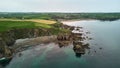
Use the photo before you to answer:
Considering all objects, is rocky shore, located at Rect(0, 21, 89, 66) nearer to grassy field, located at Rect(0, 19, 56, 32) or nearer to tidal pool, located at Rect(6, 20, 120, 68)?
tidal pool, located at Rect(6, 20, 120, 68)

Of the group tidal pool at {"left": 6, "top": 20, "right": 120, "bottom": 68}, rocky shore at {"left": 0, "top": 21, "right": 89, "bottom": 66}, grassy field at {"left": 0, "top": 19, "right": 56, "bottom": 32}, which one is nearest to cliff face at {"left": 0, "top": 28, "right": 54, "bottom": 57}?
rocky shore at {"left": 0, "top": 21, "right": 89, "bottom": 66}

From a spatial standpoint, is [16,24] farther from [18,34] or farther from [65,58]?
[65,58]

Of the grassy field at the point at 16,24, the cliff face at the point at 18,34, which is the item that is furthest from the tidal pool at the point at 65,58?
the grassy field at the point at 16,24

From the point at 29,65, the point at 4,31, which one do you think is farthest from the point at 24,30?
the point at 29,65

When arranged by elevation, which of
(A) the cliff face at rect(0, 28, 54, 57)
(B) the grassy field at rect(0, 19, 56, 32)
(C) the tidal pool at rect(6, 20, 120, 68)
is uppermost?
(B) the grassy field at rect(0, 19, 56, 32)

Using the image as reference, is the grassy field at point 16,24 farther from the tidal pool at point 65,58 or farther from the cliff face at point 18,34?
the tidal pool at point 65,58

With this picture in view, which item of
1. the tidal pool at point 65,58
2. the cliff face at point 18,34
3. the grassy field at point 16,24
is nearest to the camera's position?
the tidal pool at point 65,58

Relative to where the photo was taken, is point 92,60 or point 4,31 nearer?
point 92,60

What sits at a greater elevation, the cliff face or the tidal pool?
the cliff face

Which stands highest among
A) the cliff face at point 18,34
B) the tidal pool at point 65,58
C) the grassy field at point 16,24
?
the grassy field at point 16,24

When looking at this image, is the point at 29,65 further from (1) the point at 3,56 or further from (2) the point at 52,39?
(2) the point at 52,39

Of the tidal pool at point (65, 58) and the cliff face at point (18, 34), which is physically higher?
the cliff face at point (18, 34)
